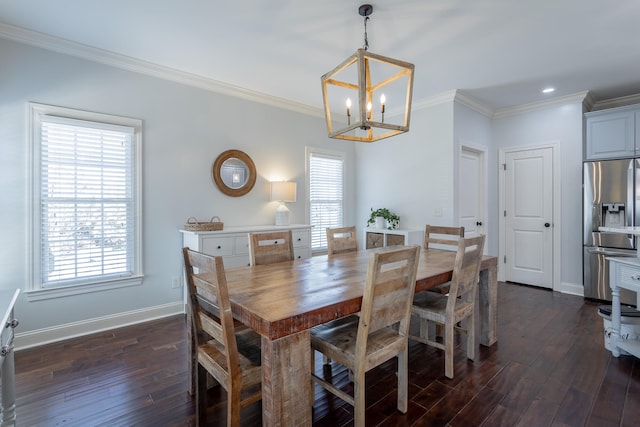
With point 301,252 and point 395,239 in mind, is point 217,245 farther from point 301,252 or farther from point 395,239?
point 395,239

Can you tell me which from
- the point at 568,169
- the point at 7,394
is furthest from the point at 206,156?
the point at 568,169

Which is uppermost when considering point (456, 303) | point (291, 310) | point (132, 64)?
point (132, 64)

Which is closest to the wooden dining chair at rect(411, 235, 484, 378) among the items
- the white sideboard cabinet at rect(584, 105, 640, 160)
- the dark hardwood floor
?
the dark hardwood floor

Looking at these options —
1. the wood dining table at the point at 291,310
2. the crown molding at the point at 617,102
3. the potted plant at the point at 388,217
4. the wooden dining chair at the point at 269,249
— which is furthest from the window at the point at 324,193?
the crown molding at the point at 617,102

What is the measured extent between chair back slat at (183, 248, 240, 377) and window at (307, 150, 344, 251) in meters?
3.04

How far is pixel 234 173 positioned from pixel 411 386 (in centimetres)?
304

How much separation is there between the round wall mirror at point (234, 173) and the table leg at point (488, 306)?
2.88m

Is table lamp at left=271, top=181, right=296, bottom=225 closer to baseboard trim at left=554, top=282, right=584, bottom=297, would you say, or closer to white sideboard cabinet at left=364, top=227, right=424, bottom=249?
white sideboard cabinet at left=364, top=227, right=424, bottom=249

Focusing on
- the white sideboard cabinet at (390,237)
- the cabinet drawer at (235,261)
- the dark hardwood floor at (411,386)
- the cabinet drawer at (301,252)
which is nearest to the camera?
the dark hardwood floor at (411,386)

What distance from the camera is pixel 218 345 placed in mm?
1726

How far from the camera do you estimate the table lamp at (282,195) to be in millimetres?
4148

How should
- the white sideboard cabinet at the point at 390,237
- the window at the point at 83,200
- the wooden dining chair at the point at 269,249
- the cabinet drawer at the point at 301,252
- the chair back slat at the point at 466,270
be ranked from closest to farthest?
1. the chair back slat at the point at 466,270
2. the wooden dining chair at the point at 269,249
3. the window at the point at 83,200
4. the cabinet drawer at the point at 301,252
5. the white sideboard cabinet at the point at 390,237

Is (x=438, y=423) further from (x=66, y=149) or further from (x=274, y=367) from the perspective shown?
(x=66, y=149)

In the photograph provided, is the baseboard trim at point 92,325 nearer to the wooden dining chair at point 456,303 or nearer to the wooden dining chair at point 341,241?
the wooden dining chair at point 341,241
